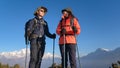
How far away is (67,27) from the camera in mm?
14914

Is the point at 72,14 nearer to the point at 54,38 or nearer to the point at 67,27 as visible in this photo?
the point at 67,27

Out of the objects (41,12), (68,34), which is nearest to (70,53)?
(68,34)

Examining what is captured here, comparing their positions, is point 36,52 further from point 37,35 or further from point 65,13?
point 65,13

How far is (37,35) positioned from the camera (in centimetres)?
1511

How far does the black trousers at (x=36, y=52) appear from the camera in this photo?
1475 centimetres

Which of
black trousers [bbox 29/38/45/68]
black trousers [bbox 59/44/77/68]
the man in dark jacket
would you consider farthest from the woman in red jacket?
black trousers [bbox 29/38/45/68]

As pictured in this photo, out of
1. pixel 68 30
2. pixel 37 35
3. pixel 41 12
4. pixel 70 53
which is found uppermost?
pixel 41 12

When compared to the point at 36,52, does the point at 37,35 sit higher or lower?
higher

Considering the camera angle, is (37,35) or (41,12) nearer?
(37,35)

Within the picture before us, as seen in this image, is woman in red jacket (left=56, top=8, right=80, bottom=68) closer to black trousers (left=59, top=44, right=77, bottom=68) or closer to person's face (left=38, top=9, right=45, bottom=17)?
black trousers (left=59, top=44, right=77, bottom=68)

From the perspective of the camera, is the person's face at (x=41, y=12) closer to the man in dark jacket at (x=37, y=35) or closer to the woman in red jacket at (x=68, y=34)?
the man in dark jacket at (x=37, y=35)

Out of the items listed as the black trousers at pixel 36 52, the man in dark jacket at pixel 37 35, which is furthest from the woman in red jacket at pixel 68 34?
the black trousers at pixel 36 52

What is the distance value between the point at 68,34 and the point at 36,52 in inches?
70.2

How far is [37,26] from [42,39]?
70 centimetres
